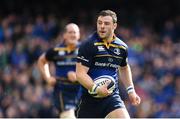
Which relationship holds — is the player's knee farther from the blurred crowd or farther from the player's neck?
the blurred crowd

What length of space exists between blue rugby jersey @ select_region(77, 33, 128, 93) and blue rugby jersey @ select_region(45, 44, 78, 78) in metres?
3.30

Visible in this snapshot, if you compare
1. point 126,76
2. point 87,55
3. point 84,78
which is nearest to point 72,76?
point 126,76

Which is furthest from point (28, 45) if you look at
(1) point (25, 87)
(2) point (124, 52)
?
(2) point (124, 52)

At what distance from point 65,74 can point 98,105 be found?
3523 millimetres

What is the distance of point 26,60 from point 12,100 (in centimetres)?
167

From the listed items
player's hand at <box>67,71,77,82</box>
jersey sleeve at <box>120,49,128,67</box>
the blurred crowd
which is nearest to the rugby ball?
jersey sleeve at <box>120,49,128,67</box>

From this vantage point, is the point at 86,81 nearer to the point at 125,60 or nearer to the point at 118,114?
the point at 118,114

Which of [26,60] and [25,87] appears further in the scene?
[26,60]

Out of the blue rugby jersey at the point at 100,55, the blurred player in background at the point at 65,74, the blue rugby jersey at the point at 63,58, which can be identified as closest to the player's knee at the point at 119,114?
the blue rugby jersey at the point at 100,55

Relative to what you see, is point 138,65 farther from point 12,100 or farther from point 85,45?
point 85,45

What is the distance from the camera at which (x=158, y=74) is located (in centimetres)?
1847

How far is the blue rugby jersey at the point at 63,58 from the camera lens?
13.3 meters

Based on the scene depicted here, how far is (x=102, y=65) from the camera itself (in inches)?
387

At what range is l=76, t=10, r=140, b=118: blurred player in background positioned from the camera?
31.7ft
